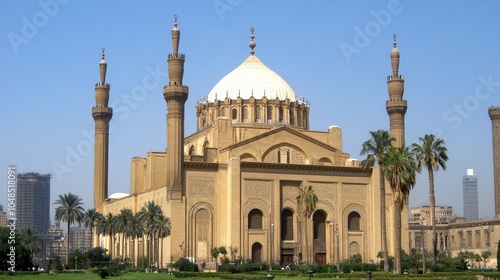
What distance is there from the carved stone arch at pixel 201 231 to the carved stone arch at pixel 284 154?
8517mm

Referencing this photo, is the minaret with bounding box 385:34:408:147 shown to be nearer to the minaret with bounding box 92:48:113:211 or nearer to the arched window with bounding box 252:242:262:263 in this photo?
the arched window with bounding box 252:242:262:263

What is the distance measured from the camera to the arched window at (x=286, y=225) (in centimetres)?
7394

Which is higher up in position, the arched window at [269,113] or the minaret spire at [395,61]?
the minaret spire at [395,61]

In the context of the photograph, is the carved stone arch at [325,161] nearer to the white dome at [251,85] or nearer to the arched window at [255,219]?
the white dome at [251,85]

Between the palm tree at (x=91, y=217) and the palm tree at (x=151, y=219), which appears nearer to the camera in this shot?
the palm tree at (x=151, y=219)

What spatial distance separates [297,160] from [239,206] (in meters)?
9.23

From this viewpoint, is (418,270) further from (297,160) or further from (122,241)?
(122,241)

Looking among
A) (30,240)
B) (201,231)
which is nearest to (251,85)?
(201,231)

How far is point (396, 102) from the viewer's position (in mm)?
79250

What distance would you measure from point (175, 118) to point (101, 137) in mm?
18127

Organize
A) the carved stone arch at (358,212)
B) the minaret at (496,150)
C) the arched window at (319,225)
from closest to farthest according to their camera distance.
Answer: the arched window at (319,225) → the carved stone arch at (358,212) → the minaret at (496,150)

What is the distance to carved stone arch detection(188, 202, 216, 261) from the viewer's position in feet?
229

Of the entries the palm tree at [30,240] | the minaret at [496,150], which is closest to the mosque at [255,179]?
the palm tree at [30,240]

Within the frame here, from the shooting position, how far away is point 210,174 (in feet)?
235
